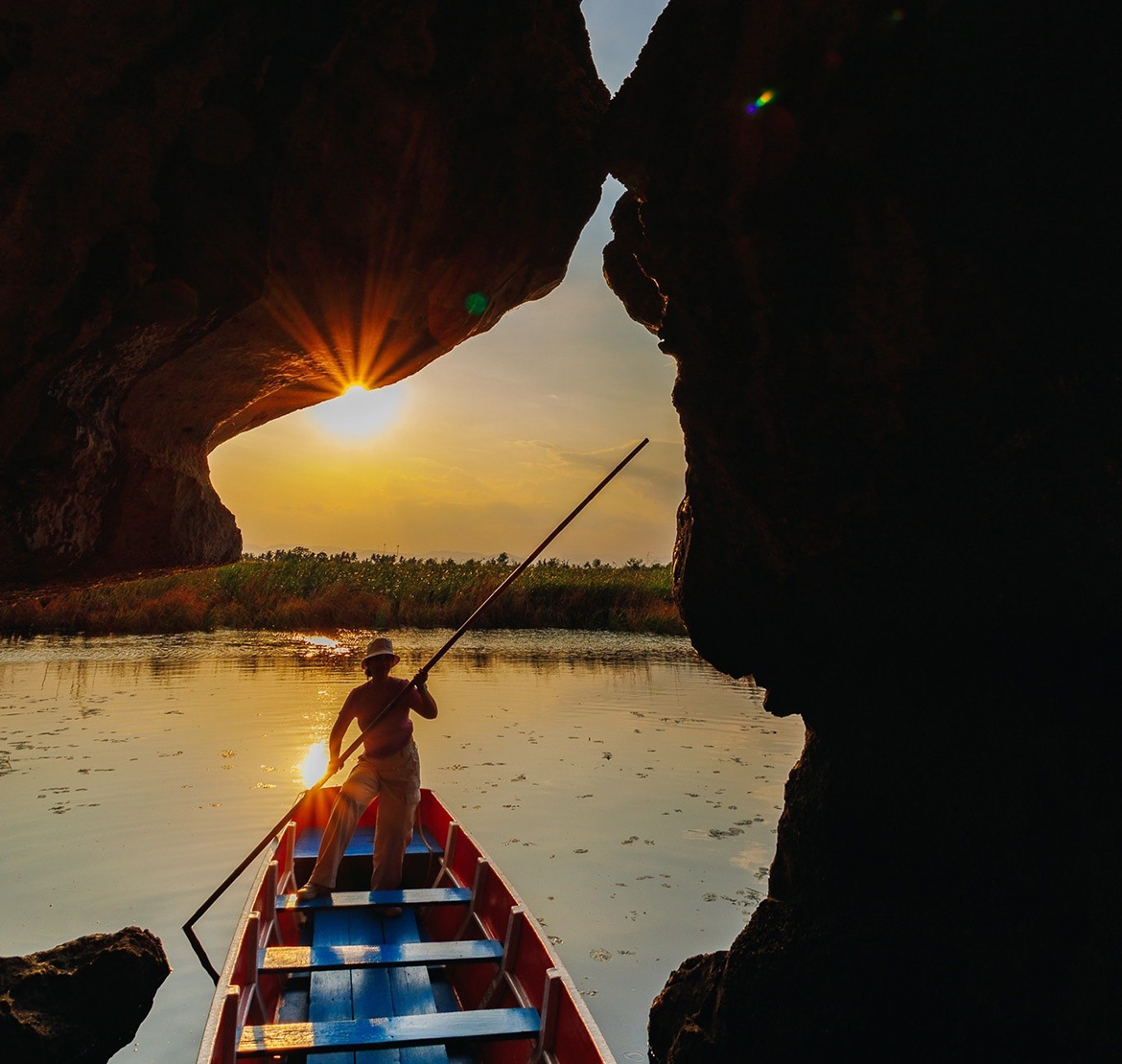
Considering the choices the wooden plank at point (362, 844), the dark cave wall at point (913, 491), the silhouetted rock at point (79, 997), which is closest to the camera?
the dark cave wall at point (913, 491)

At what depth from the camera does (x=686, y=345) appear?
353 cm

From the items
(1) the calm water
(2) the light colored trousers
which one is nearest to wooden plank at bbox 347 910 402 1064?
(2) the light colored trousers

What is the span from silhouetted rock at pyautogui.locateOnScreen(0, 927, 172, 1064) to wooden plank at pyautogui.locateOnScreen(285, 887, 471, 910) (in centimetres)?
141

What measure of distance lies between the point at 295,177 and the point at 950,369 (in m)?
2.77

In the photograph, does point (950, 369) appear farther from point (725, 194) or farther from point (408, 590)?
point (408, 590)

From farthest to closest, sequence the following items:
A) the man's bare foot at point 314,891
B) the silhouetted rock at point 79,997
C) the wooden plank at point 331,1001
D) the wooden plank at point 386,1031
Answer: the man's bare foot at point 314,891
the wooden plank at point 331,1001
the wooden plank at point 386,1031
the silhouetted rock at point 79,997

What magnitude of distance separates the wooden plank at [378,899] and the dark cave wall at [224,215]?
96.4 inches

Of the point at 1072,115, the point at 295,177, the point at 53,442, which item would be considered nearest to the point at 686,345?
the point at 1072,115

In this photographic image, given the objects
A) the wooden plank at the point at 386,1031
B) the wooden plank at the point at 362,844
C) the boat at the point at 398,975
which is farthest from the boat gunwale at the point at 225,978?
the wooden plank at the point at 362,844

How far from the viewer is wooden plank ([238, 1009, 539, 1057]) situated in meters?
3.78

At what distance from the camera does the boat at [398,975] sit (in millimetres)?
3855

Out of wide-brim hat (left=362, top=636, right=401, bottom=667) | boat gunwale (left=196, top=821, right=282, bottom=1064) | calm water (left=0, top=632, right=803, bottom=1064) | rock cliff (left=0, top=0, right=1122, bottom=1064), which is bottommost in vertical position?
calm water (left=0, top=632, right=803, bottom=1064)

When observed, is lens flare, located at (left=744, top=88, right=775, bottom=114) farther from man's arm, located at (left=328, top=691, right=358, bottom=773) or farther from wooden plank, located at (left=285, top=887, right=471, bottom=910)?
wooden plank, located at (left=285, top=887, right=471, bottom=910)

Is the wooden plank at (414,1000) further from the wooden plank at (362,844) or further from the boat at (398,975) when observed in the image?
the wooden plank at (362,844)
